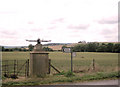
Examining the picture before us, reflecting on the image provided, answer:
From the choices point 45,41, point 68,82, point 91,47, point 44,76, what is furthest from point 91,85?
point 91,47

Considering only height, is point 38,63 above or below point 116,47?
below

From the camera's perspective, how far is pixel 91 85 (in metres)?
9.64

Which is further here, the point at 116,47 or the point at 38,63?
the point at 116,47

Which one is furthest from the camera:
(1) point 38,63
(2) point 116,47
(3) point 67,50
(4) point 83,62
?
(2) point 116,47

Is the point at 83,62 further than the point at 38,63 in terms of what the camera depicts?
Yes

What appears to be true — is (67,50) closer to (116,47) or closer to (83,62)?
(83,62)

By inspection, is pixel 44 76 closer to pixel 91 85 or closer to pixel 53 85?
pixel 53 85

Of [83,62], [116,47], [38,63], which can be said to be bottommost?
[83,62]

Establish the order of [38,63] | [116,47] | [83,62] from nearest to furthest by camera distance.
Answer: [38,63]
[83,62]
[116,47]

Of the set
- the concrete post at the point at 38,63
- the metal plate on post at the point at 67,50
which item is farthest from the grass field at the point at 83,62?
the concrete post at the point at 38,63

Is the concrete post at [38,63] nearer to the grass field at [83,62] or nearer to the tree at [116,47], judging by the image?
the grass field at [83,62]

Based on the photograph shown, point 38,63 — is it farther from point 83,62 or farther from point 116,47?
point 116,47

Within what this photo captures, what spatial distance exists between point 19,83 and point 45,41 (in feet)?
13.5

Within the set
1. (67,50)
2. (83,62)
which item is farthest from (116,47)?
(67,50)
